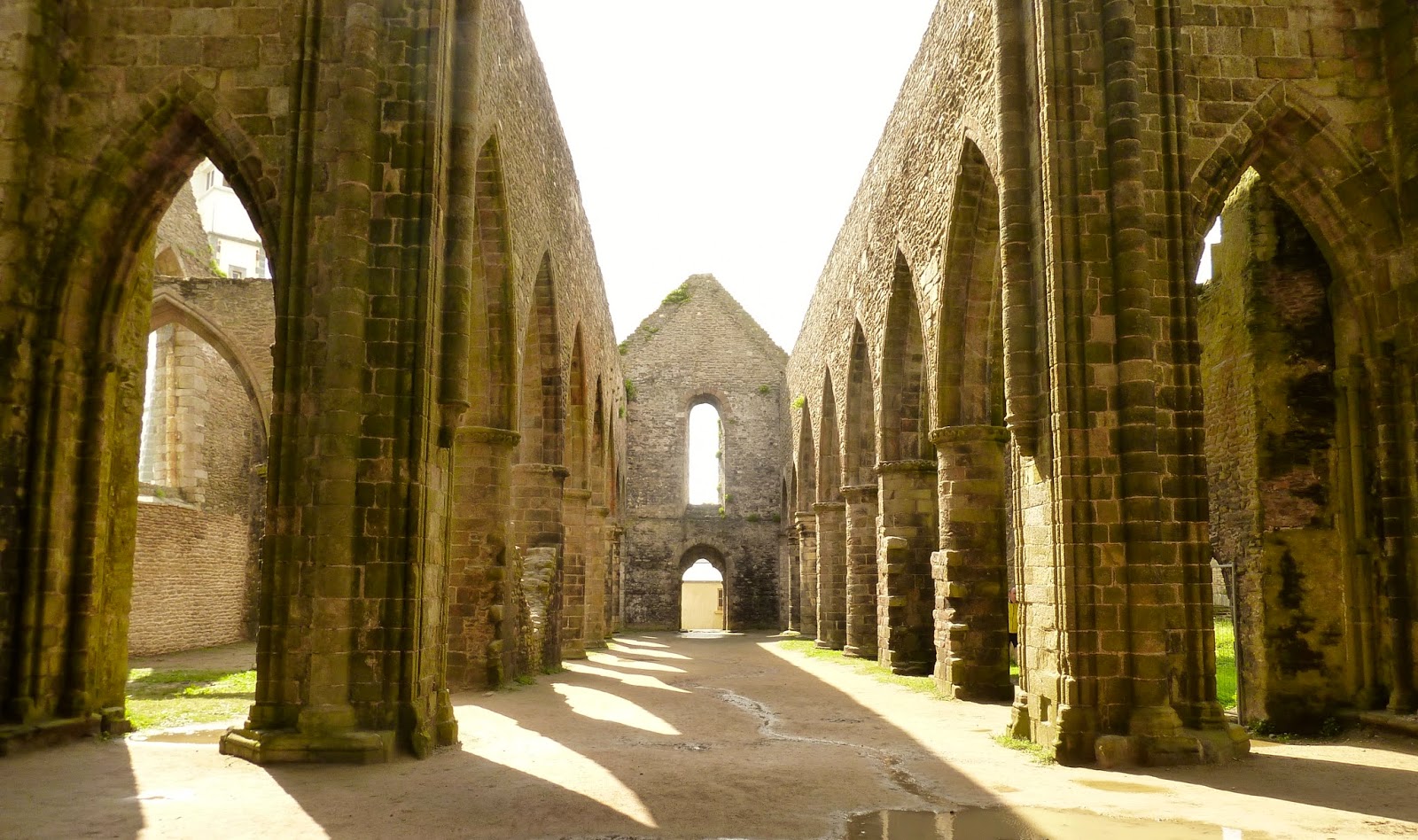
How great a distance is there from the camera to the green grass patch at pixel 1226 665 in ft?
36.0

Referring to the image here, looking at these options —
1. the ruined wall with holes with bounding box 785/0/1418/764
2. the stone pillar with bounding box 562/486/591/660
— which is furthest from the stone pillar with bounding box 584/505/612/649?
the ruined wall with holes with bounding box 785/0/1418/764

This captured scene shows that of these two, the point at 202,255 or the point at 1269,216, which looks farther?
the point at 202,255

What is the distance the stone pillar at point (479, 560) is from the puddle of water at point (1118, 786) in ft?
22.4

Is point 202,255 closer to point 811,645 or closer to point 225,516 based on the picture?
point 225,516

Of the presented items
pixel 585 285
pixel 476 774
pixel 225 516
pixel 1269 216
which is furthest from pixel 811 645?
pixel 476 774

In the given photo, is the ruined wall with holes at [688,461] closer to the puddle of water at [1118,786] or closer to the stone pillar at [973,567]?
the stone pillar at [973,567]

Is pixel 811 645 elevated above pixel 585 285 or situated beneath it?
situated beneath

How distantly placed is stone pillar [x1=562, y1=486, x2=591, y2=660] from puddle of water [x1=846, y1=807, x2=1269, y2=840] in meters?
11.6

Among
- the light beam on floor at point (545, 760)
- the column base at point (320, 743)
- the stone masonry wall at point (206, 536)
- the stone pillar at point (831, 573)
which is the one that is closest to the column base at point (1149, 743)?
the light beam on floor at point (545, 760)

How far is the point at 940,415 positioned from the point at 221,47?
311 inches

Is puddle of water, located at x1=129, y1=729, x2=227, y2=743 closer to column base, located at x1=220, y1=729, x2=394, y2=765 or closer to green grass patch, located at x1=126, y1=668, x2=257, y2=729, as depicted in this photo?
green grass patch, located at x1=126, y1=668, x2=257, y2=729

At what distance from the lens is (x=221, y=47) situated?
7715mm

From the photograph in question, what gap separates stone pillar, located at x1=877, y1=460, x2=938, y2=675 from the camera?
13852mm

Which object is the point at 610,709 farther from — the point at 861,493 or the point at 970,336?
the point at 861,493
